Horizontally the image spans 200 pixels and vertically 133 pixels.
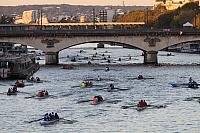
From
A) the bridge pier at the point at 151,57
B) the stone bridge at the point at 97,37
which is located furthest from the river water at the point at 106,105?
the bridge pier at the point at 151,57

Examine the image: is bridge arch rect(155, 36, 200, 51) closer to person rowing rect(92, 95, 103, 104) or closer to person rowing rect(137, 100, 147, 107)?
person rowing rect(92, 95, 103, 104)

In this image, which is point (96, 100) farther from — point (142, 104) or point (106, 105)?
point (142, 104)

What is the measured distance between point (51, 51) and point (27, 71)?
13744 mm

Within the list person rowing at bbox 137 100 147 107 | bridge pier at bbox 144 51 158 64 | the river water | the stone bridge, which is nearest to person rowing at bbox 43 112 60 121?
the river water

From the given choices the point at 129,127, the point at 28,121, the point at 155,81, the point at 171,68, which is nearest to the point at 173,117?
the point at 129,127

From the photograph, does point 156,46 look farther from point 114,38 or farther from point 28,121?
point 28,121

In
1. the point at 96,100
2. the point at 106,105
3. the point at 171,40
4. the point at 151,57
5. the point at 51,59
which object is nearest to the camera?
the point at 106,105

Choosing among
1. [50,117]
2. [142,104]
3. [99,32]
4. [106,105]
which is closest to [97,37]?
[99,32]

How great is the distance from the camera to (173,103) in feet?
265

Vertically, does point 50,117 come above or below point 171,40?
below

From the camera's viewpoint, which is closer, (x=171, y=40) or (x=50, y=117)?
(x=50, y=117)

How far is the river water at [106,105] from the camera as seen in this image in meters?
67.4

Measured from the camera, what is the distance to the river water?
6744 cm

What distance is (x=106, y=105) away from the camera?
79.8 metres
